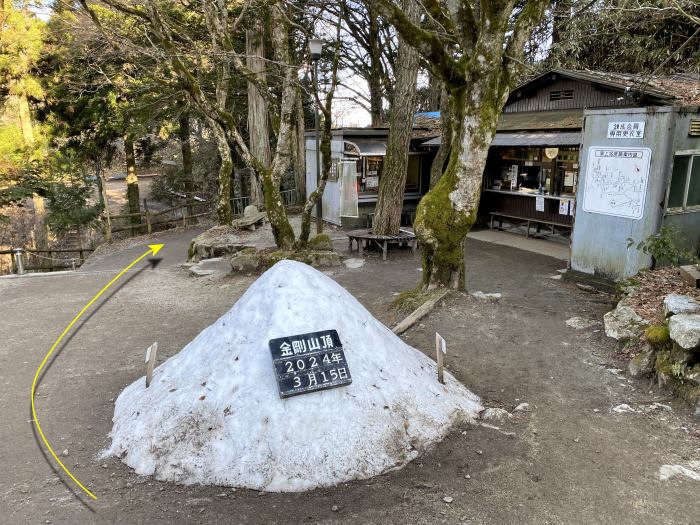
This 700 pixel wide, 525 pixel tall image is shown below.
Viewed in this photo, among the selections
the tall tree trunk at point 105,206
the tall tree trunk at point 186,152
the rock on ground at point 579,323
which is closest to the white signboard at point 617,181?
the rock on ground at point 579,323

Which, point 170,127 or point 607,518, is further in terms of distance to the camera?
point 170,127

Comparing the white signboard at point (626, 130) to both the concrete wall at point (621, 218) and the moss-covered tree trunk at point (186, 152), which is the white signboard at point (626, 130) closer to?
the concrete wall at point (621, 218)

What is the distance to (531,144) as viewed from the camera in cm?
1257

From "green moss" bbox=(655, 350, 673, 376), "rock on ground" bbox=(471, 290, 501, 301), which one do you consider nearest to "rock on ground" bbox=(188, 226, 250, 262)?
"rock on ground" bbox=(471, 290, 501, 301)

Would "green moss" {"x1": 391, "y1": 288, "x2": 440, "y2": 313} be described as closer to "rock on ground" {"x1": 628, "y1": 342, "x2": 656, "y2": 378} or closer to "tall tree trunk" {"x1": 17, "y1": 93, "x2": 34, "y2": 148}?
"rock on ground" {"x1": 628, "y1": 342, "x2": 656, "y2": 378}

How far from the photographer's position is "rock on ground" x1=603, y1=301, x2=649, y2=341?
6.29 m

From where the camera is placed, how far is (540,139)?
41.2 ft

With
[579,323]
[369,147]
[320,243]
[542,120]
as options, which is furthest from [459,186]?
[369,147]

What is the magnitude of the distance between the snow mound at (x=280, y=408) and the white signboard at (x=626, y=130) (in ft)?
17.9

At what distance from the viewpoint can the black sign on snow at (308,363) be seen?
4387 mm

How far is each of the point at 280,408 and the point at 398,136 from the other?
Result: 30.8 feet

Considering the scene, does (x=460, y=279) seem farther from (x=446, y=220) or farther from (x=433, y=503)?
(x=433, y=503)

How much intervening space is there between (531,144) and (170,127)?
1577cm

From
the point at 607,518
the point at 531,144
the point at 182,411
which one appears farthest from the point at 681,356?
the point at 531,144
